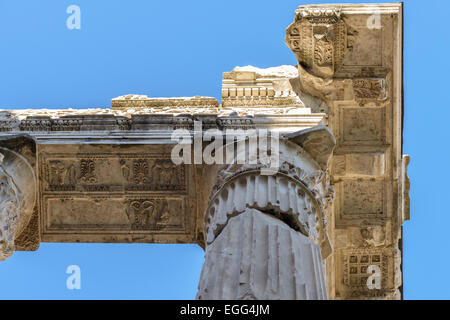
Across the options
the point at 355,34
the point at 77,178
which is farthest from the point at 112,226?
the point at 355,34

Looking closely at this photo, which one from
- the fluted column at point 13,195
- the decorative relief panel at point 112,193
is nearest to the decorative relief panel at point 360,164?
the decorative relief panel at point 112,193

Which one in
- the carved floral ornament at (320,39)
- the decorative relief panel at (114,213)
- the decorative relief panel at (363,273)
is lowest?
the decorative relief panel at (363,273)

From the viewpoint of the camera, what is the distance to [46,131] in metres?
12.5

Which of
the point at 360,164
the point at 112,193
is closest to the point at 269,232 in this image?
the point at 112,193

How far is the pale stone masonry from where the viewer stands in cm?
935

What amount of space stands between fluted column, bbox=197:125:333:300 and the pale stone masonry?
0.02 m

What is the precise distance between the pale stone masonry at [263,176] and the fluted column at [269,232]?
0.08 ft

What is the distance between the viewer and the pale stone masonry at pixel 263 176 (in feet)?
30.7

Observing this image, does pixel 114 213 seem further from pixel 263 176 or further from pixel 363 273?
pixel 363 273

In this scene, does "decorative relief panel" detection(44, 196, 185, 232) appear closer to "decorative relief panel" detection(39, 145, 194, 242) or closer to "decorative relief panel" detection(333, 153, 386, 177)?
"decorative relief panel" detection(39, 145, 194, 242)

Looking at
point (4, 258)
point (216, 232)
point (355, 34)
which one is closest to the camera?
point (216, 232)

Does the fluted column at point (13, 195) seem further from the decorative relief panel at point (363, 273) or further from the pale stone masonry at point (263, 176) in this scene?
the decorative relief panel at point (363, 273)
